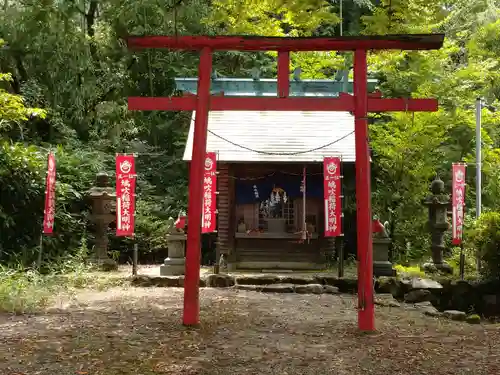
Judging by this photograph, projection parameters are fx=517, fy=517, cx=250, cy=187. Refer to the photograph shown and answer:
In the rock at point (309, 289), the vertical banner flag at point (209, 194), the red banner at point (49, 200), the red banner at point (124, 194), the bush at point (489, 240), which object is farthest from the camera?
the vertical banner flag at point (209, 194)

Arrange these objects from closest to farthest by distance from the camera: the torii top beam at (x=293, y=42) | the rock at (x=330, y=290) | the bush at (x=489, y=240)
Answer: the torii top beam at (x=293, y=42)
the bush at (x=489, y=240)
the rock at (x=330, y=290)

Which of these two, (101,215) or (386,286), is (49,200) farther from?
(386,286)

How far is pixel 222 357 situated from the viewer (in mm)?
5738

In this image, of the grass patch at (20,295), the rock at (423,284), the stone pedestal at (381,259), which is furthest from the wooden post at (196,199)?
the stone pedestal at (381,259)

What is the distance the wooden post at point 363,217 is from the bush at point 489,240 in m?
5.30

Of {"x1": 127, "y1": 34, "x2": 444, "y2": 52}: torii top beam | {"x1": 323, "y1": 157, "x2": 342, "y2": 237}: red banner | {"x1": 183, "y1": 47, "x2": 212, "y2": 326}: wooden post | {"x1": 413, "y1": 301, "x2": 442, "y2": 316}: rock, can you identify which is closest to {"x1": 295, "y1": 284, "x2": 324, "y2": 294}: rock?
{"x1": 323, "y1": 157, "x2": 342, "y2": 237}: red banner

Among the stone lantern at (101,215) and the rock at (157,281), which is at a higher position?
the stone lantern at (101,215)

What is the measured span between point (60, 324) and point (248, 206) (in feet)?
26.1

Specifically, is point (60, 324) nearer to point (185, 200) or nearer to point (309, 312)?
point (309, 312)

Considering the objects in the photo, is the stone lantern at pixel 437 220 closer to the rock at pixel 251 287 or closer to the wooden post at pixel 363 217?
the rock at pixel 251 287

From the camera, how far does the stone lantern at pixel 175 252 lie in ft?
41.2

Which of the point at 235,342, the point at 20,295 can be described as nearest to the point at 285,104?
the point at 235,342

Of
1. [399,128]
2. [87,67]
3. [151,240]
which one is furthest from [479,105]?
[87,67]

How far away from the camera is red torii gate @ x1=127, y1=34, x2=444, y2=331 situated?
23.2 feet
